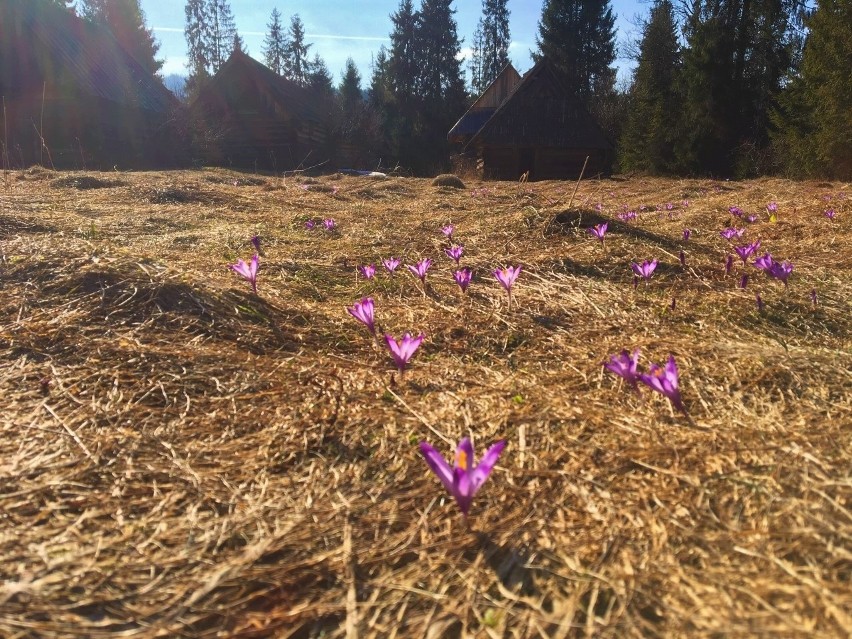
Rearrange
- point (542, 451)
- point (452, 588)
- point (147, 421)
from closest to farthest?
1. point (452, 588)
2. point (542, 451)
3. point (147, 421)

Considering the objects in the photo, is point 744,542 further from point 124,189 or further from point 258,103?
point 258,103

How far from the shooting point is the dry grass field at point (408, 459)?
1.03m

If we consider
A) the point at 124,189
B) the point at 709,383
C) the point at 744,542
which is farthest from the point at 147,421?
the point at 124,189

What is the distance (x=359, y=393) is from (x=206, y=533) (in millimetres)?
751

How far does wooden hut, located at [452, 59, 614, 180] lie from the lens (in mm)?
19859

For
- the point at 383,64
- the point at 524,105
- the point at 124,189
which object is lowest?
the point at 124,189

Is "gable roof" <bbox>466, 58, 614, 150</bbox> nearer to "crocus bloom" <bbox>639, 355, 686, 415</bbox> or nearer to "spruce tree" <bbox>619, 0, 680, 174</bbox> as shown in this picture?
"spruce tree" <bbox>619, 0, 680, 174</bbox>

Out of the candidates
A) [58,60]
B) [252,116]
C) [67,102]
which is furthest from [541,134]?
[58,60]

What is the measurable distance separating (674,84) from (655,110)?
0.93 m

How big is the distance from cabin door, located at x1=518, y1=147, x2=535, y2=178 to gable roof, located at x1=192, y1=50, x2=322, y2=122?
10.2 meters

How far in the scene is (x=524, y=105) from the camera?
2005cm

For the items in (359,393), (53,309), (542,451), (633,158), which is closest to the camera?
(542,451)

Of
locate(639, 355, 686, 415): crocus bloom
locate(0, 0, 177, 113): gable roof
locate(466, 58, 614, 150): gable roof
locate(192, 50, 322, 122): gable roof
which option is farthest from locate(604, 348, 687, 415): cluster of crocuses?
locate(192, 50, 322, 122): gable roof

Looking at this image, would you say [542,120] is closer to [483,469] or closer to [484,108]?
[484,108]
